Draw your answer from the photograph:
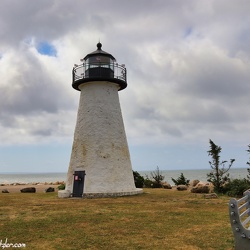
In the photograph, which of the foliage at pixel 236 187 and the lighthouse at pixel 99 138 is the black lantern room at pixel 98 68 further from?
the foliage at pixel 236 187

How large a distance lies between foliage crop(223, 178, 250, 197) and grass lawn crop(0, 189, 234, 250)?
675 centimetres

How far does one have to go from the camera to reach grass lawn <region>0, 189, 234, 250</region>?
834cm

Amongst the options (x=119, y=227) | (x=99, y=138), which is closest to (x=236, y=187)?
(x=99, y=138)

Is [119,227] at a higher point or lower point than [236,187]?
lower

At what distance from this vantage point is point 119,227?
33.9ft

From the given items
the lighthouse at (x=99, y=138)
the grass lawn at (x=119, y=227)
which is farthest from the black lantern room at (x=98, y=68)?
the grass lawn at (x=119, y=227)

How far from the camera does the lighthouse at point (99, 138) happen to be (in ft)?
65.5

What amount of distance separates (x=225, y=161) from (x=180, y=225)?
15018 mm

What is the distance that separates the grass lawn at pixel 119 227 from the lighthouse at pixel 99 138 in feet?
17.1

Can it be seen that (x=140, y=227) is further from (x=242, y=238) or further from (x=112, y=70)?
(x=112, y=70)

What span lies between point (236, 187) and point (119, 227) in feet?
45.1

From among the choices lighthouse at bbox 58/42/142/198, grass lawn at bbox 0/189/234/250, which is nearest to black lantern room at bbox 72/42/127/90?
lighthouse at bbox 58/42/142/198

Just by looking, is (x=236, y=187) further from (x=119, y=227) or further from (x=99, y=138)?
(x=119, y=227)

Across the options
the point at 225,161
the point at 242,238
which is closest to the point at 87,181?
A: the point at 225,161
